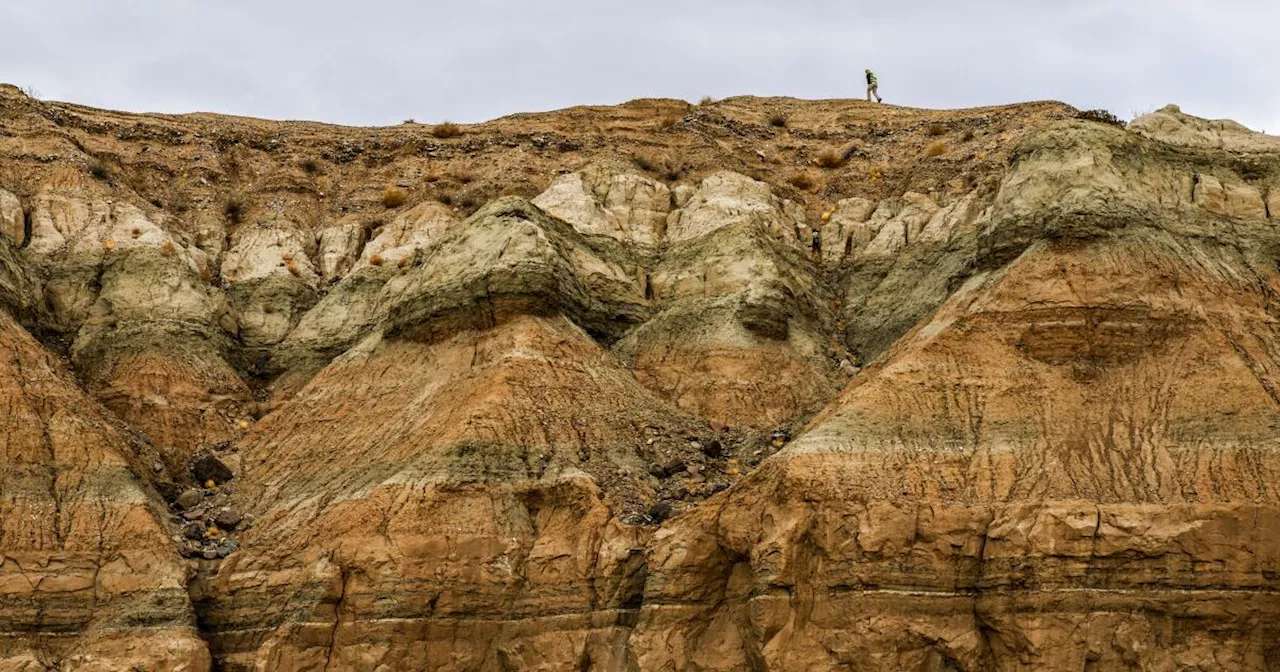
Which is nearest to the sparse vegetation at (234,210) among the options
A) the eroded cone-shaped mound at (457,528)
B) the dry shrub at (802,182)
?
the eroded cone-shaped mound at (457,528)

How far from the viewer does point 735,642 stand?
26797mm

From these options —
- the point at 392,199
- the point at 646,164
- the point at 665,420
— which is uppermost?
the point at 646,164

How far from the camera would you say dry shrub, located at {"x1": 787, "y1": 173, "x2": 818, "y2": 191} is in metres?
43.4

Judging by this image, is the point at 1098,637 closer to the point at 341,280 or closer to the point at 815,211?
the point at 815,211

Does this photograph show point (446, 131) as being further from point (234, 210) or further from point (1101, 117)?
point (1101, 117)

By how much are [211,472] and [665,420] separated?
34.2 ft

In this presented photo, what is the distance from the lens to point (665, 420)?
1281 inches

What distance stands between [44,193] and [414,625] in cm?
1937

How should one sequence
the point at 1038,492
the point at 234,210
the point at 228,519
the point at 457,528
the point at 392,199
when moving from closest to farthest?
the point at 1038,492 < the point at 457,528 < the point at 228,519 < the point at 234,210 < the point at 392,199

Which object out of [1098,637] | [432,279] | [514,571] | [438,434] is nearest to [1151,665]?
[1098,637]

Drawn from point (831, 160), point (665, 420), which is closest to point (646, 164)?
point (831, 160)

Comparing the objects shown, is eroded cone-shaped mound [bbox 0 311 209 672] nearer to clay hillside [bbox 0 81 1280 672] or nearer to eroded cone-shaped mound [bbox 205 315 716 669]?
clay hillside [bbox 0 81 1280 672]

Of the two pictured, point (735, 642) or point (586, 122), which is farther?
point (586, 122)

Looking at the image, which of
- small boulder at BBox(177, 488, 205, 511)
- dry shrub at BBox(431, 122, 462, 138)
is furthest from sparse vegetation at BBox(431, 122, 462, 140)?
small boulder at BBox(177, 488, 205, 511)
